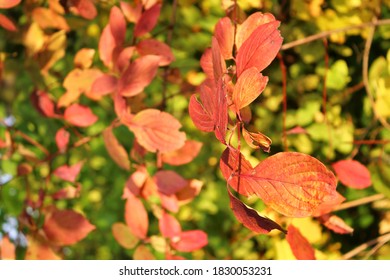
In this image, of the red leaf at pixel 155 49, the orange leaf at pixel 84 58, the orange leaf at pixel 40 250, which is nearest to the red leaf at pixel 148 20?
the red leaf at pixel 155 49

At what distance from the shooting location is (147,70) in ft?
2.66

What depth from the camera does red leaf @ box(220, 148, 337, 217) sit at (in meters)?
0.51

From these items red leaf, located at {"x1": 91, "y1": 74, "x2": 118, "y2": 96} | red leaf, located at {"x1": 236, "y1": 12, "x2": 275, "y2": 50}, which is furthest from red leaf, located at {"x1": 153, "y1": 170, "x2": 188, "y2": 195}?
red leaf, located at {"x1": 236, "y1": 12, "x2": 275, "y2": 50}

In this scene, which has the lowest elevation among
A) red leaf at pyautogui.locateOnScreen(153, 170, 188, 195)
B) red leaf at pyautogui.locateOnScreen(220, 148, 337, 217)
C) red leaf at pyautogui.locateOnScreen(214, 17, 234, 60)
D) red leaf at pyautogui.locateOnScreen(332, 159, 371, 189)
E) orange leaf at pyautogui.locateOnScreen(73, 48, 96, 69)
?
red leaf at pyautogui.locateOnScreen(332, 159, 371, 189)

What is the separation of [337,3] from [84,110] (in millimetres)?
525

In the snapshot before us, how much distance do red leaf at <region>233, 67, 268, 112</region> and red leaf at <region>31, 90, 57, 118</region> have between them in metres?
0.56

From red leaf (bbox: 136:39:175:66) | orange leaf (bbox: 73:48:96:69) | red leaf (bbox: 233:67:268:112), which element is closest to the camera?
red leaf (bbox: 233:67:268:112)

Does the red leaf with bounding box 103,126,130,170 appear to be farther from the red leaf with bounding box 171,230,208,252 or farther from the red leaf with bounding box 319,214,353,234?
the red leaf with bounding box 319,214,353,234

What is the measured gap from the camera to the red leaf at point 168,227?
0.91 metres

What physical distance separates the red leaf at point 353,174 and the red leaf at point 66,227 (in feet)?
1.36

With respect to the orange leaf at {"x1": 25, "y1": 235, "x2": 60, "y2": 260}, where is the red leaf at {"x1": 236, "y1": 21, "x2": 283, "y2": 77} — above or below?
above

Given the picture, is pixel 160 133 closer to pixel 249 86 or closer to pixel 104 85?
pixel 104 85
